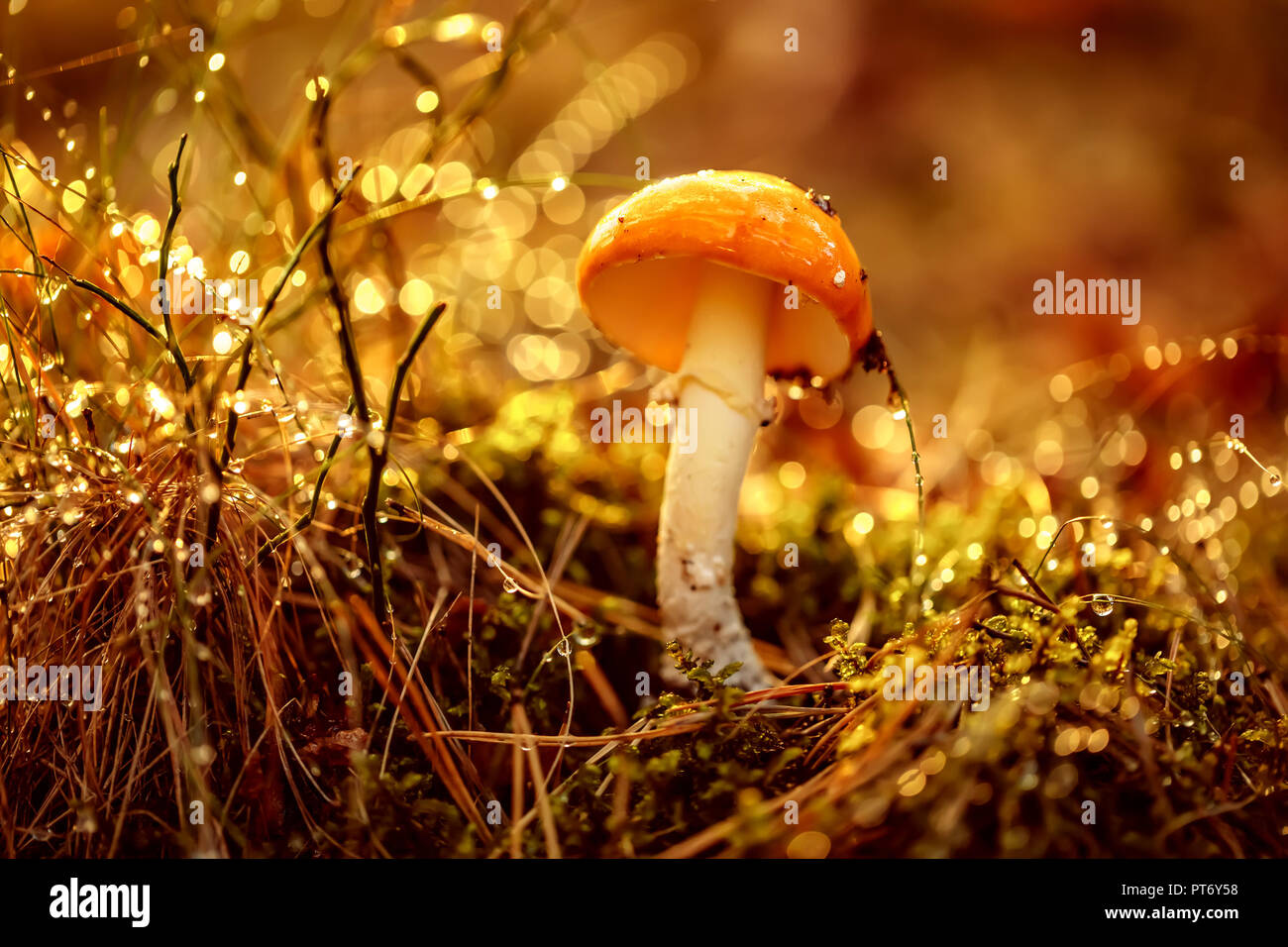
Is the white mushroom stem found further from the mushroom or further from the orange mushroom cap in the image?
the orange mushroom cap

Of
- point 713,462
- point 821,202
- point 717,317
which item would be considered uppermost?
point 821,202

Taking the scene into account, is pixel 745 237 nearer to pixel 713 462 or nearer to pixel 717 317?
pixel 717 317

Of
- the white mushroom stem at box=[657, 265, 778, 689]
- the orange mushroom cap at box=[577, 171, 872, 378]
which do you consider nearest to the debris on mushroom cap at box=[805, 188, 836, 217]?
the orange mushroom cap at box=[577, 171, 872, 378]

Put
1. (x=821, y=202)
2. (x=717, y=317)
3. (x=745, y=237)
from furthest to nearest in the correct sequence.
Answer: (x=717, y=317)
(x=821, y=202)
(x=745, y=237)

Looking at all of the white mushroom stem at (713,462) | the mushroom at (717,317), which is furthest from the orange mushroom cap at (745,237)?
the white mushroom stem at (713,462)

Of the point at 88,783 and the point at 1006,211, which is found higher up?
the point at 1006,211

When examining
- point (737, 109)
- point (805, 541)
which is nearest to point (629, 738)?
A: point (805, 541)

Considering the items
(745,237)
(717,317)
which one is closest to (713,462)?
(717,317)
